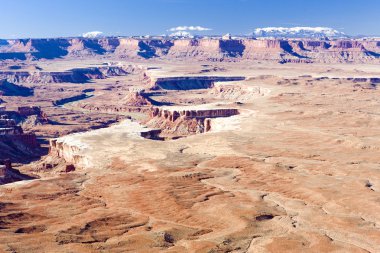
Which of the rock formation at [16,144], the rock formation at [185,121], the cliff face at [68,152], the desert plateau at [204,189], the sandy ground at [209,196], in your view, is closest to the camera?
the sandy ground at [209,196]

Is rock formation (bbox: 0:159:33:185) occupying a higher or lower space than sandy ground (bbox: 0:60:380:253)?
lower

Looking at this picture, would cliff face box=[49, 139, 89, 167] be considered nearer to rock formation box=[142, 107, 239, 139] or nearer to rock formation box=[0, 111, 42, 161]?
rock formation box=[0, 111, 42, 161]

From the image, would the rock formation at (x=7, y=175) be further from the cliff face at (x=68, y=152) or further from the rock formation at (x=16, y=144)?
the rock formation at (x=16, y=144)

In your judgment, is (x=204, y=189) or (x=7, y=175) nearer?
(x=204, y=189)

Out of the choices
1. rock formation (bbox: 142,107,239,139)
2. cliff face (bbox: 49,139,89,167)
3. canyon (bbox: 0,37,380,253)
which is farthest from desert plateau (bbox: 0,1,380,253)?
rock formation (bbox: 142,107,239,139)

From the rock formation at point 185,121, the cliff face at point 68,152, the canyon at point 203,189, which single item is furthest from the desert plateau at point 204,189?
the rock formation at point 185,121

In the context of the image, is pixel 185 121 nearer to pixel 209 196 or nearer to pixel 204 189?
pixel 204 189

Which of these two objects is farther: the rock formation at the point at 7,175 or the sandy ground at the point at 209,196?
the rock formation at the point at 7,175

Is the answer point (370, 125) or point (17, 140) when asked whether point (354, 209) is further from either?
point (17, 140)

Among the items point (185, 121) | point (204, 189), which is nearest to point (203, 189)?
point (204, 189)
